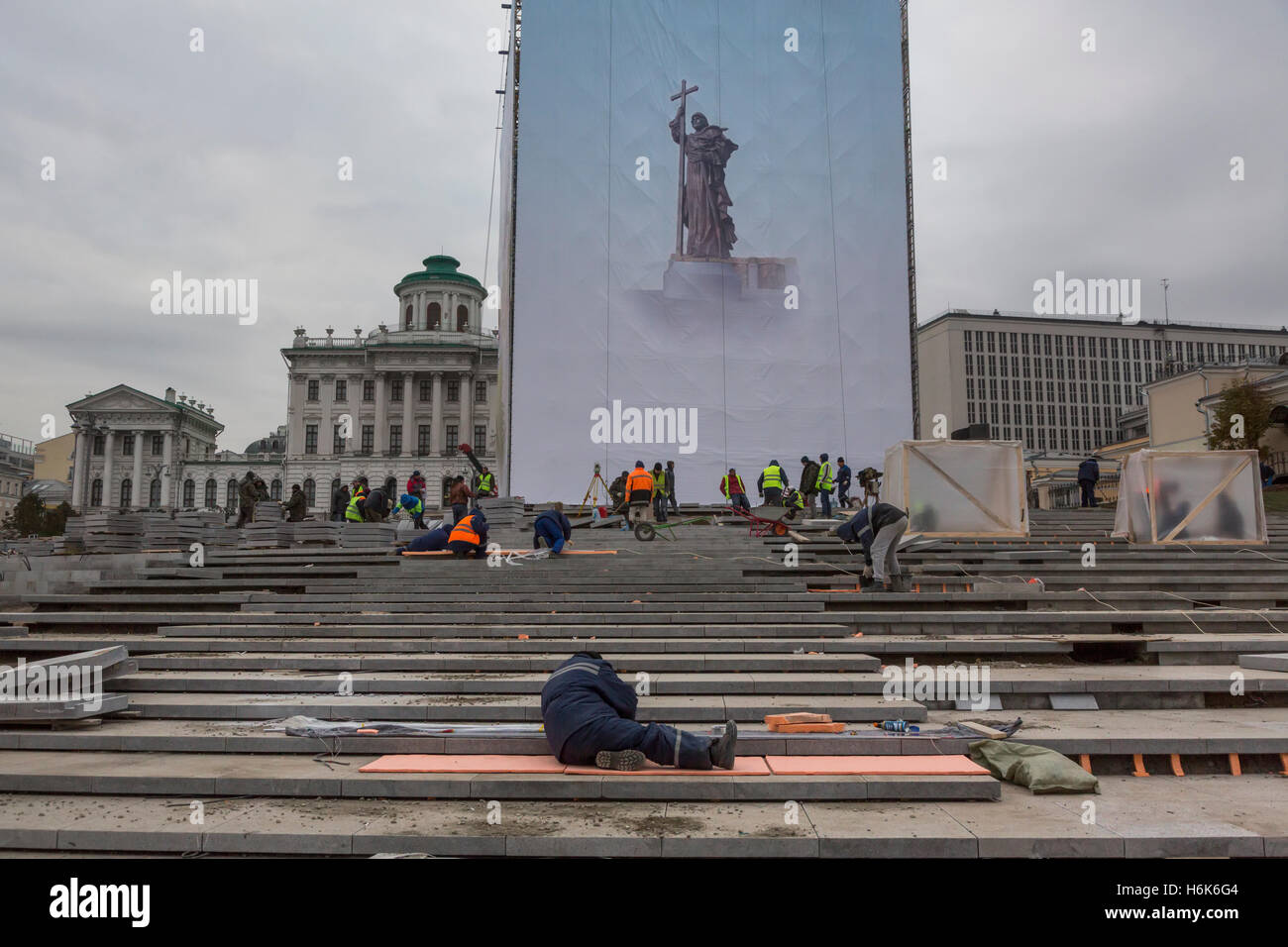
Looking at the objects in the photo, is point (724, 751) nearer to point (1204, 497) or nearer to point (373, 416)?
point (1204, 497)

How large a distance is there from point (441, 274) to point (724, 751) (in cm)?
7250

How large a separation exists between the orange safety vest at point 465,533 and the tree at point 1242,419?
28391 millimetres

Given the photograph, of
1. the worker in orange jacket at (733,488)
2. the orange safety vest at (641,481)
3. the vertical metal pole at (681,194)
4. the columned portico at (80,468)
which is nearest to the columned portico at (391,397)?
the columned portico at (80,468)

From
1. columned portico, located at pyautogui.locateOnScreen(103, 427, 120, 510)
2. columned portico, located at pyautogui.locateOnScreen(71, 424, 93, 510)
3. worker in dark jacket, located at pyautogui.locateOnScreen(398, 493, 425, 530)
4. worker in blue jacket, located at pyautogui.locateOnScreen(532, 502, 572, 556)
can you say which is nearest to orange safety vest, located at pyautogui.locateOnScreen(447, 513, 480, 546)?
worker in blue jacket, located at pyautogui.locateOnScreen(532, 502, 572, 556)

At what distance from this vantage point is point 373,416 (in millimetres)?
69875

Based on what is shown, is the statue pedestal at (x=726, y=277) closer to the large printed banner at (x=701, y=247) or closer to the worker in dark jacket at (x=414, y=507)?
the large printed banner at (x=701, y=247)

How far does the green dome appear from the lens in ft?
240

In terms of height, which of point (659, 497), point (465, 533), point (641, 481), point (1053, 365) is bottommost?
point (465, 533)

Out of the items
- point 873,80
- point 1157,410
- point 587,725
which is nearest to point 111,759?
point 587,725

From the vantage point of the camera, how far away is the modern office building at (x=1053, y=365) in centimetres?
7900

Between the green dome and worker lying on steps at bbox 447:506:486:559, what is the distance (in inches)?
2498

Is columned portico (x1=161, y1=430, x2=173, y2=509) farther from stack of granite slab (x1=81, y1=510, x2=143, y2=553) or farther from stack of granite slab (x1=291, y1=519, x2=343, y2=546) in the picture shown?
stack of granite slab (x1=291, y1=519, x2=343, y2=546)

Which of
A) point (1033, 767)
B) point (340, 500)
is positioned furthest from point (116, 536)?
point (1033, 767)

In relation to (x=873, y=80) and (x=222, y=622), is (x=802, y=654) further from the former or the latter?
(x=873, y=80)
